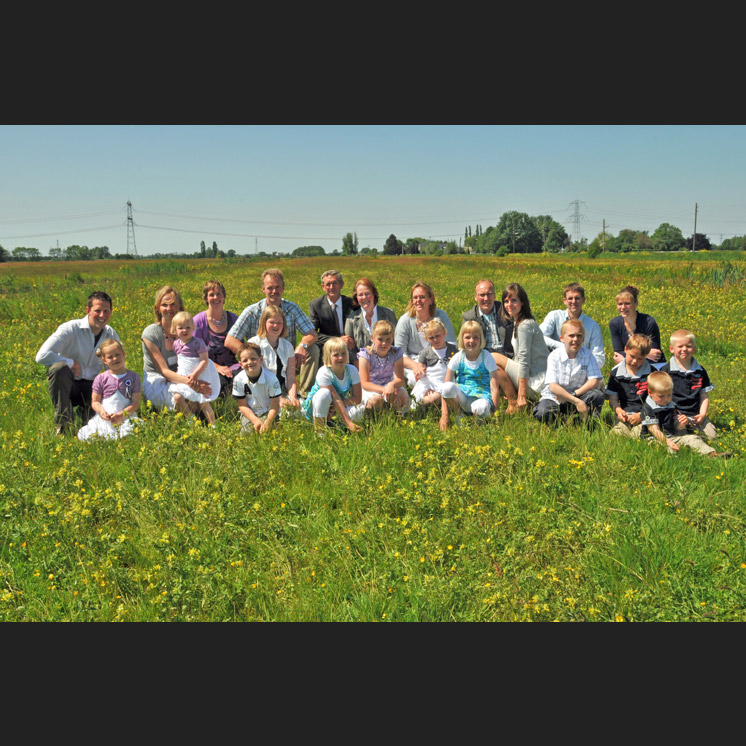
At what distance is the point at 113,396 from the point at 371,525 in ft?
12.2

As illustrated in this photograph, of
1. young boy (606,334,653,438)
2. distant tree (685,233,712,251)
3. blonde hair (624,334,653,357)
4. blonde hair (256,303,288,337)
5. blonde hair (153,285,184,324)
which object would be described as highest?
distant tree (685,233,712,251)

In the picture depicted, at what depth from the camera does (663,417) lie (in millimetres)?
6344

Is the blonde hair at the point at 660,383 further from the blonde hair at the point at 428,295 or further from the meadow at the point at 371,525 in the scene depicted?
the blonde hair at the point at 428,295

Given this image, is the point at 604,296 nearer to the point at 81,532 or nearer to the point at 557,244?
the point at 81,532

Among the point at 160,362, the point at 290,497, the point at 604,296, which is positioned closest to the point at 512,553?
the point at 290,497

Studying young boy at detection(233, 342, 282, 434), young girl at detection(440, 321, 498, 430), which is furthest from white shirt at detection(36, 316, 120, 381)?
young girl at detection(440, 321, 498, 430)

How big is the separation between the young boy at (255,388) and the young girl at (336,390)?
439 mm

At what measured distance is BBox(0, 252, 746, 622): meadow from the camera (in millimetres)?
3791

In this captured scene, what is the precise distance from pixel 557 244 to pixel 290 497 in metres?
136

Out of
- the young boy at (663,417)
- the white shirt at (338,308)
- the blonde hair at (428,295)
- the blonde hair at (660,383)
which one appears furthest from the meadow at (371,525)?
the white shirt at (338,308)

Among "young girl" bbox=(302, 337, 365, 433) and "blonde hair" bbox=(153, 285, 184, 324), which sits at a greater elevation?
"blonde hair" bbox=(153, 285, 184, 324)

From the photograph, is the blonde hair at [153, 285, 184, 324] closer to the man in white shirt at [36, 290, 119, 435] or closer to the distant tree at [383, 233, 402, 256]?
the man in white shirt at [36, 290, 119, 435]

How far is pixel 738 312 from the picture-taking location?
16.2 m

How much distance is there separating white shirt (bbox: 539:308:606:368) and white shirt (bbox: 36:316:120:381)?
215 inches
